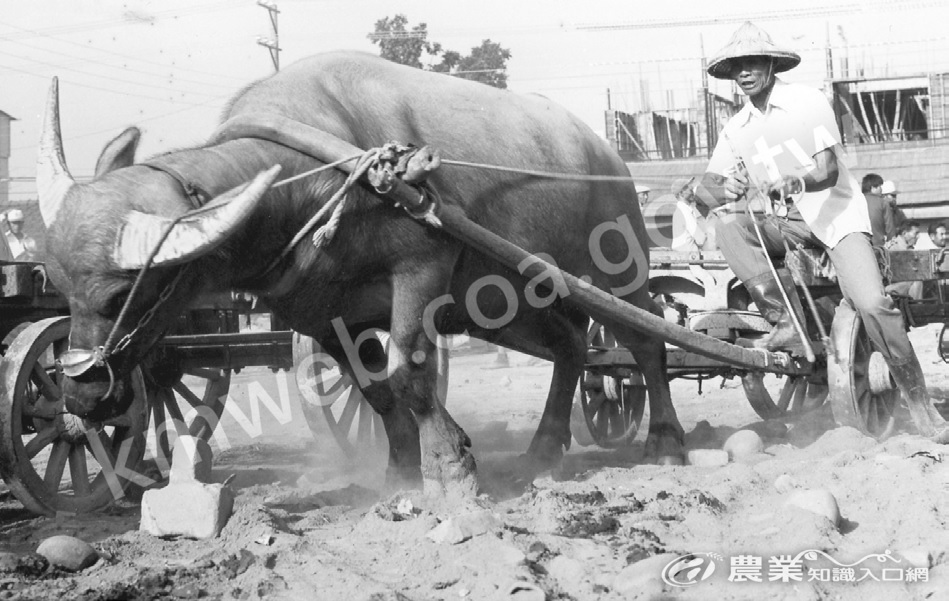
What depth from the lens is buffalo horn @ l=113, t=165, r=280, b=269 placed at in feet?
13.3

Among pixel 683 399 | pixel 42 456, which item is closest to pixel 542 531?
pixel 42 456

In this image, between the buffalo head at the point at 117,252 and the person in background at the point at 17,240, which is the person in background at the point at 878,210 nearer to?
the buffalo head at the point at 117,252

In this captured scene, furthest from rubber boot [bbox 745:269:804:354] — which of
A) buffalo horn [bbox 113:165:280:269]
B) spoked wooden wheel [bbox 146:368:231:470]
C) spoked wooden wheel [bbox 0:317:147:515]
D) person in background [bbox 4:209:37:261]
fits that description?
person in background [bbox 4:209:37:261]

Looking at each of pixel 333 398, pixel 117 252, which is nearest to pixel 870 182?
pixel 333 398

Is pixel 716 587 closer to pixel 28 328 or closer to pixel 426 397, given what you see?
pixel 426 397

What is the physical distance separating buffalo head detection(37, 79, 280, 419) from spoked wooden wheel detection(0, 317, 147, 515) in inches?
36.2

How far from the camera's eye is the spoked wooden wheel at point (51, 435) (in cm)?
520

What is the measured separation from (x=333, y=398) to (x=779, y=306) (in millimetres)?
3059

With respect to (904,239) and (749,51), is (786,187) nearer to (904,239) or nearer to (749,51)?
(749,51)

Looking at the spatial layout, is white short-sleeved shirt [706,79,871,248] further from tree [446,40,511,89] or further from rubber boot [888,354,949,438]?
tree [446,40,511,89]

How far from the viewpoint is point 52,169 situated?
4.41 m

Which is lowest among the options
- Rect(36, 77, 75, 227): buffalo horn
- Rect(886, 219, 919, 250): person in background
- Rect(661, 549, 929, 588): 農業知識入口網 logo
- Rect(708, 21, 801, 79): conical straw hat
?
Rect(661, 549, 929, 588): 農業知識入口網 logo

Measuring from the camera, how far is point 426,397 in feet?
16.8

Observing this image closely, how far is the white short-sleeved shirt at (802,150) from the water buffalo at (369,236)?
2.93ft
